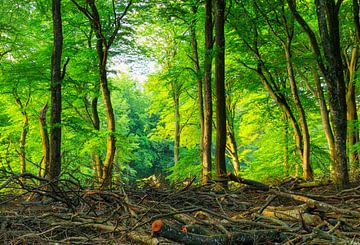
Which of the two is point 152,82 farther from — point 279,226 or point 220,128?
point 279,226

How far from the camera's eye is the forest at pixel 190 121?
4.26m

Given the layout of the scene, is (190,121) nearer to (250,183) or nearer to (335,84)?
(335,84)

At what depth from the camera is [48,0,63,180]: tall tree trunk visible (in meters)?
9.16

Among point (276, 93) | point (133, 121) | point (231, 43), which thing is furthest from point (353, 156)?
point (133, 121)

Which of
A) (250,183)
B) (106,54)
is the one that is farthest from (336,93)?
(106,54)

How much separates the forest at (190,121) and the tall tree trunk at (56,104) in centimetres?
3

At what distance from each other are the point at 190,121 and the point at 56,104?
15.5 m

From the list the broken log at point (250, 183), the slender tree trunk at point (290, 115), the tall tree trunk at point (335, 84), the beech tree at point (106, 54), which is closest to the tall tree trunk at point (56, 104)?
the beech tree at point (106, 54)

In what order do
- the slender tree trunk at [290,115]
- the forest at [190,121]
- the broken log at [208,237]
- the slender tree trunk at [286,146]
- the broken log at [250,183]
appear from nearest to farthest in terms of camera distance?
the broken log at [208,237], the forest at [190,121], the broken log at [250,183], the slender tree trunk at [290,115], the slender tree trunk at [286,146]

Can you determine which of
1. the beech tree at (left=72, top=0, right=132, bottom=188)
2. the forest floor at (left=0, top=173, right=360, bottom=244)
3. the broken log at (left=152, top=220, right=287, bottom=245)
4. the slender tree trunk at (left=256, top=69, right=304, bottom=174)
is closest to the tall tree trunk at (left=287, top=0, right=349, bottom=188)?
the forest floor at (left=0, top=173, right=360, bottom=244)

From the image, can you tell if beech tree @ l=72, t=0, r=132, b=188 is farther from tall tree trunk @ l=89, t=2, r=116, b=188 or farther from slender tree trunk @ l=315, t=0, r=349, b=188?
slender tree trunk @ l=315, t=0, r=349, b=188

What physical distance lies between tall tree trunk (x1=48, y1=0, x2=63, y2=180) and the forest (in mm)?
26

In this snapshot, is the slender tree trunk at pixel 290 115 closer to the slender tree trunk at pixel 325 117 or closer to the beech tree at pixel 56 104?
the slender tree trunk at pixel 325 117

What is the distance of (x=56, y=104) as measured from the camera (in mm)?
9578
